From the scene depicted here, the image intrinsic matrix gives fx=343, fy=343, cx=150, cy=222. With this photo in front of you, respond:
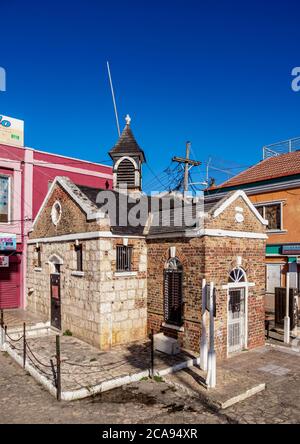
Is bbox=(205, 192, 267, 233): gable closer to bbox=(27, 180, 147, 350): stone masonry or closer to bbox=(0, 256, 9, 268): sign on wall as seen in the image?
bbox=(27, 180, 147, 350): stone masonry

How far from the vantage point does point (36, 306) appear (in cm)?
1630

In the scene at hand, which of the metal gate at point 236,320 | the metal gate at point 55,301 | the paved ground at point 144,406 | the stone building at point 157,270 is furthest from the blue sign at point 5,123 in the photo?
the metal gate at point 236,320

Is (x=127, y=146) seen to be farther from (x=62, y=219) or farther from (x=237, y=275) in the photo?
(x=237, y=275)

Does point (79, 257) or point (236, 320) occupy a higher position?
point (79, 257)

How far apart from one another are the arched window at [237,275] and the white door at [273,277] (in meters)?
8.77

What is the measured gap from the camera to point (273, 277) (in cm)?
1994

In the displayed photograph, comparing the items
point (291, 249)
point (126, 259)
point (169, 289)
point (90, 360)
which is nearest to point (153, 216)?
point (126, 259)

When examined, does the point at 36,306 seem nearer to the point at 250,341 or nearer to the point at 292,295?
the point at 250,341

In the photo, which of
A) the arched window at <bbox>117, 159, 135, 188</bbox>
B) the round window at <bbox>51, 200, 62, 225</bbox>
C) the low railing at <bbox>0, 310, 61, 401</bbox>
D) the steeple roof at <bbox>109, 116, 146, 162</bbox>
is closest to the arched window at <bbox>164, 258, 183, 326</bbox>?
the low railing at <bbox>0, 310, 61, 401</bbox>

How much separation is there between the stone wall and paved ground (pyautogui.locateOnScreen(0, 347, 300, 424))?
115 inches

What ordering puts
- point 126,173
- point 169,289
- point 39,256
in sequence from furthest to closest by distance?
point 126,173 → point 39,256 → point 169,289

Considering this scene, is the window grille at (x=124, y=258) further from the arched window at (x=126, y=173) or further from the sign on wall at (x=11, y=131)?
the sign on wall at (x=11, y=131)

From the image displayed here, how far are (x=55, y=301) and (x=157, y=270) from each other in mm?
4953

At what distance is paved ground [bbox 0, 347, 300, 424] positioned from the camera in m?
7.19
